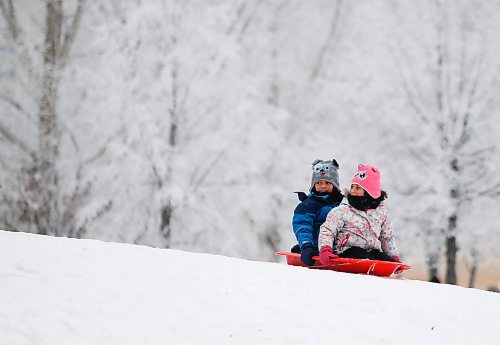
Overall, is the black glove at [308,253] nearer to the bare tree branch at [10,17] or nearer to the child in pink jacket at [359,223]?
the child in pink jacket at [359,223]

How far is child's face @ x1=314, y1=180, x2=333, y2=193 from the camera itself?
675 cm

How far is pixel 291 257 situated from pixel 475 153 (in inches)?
342

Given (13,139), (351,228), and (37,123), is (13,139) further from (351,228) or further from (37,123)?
(351,228)

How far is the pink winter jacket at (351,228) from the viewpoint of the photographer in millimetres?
6062

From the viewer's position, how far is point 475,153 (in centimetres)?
1412

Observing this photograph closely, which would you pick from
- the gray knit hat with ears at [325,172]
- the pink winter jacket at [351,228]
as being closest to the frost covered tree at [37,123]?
the gray knit hat with ears at [325,172]

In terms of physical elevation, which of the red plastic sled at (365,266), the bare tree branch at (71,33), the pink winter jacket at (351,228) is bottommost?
the red plastic sled at (365,266)

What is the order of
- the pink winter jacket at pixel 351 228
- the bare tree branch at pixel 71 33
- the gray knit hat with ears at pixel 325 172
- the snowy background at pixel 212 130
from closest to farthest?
the pink winter jacket at pixel 351 228, the gray knit hat with ears at pixel 325 172, the snowy background at pixel 212 130, the bare tree branch at pixel 71 33

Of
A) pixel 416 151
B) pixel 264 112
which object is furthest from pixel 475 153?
pixel 264 112

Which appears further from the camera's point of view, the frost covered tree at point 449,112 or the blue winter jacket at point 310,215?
the frost covered tree at point 449,112

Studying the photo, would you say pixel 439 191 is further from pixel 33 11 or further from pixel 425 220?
pixel 33 11

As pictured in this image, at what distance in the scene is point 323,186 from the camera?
677 cm

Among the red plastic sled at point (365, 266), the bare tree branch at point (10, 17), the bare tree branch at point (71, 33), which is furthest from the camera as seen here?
the bare tree branch at point (71, 33)

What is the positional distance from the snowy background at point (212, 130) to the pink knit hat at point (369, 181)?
7704mm
